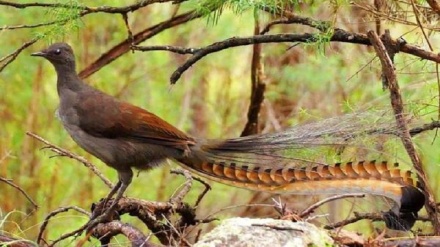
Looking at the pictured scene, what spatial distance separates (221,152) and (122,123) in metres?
0.43

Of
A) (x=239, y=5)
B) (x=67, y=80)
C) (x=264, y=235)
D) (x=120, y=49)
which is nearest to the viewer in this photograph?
(x=264, y=235)

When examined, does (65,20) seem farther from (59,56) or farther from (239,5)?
(239,5)

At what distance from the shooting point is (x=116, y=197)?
142 inches

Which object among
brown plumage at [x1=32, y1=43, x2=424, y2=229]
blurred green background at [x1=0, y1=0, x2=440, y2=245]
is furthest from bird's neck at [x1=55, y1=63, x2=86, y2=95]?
blurred green background at [x1=0, y1=0, x2=440, y2=245]

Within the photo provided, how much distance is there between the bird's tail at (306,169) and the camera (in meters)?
3.26

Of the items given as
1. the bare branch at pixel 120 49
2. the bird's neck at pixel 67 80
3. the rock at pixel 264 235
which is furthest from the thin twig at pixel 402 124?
the bare branch at pixel 120 49

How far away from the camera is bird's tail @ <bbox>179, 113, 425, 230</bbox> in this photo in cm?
326

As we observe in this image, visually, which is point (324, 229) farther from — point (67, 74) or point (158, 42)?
point (158, 42)

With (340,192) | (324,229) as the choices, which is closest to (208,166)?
(340,192)

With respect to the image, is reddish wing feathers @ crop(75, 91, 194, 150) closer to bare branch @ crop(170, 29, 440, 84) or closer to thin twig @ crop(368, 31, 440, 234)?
bare branch @ crop(170, 29, 440, 84)

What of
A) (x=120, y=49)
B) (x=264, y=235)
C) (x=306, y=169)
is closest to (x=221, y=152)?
(x=306, y=169)

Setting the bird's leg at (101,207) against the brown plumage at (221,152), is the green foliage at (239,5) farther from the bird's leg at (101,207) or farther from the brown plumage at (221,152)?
the bird's leg at (101,207)

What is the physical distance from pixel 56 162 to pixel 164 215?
158 inches

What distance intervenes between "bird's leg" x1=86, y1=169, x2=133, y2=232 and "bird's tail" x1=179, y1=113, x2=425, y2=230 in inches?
12.4
